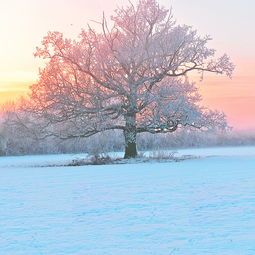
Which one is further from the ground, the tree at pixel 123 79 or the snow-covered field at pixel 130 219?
the tree at pixel 123 79

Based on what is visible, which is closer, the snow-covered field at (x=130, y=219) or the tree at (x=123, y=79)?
the snow-covered field at (x=130, y=219)

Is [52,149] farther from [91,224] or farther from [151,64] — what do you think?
[91,224]

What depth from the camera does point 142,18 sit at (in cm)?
3127

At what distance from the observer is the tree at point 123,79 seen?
30.3 m

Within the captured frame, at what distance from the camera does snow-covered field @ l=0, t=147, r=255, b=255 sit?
726 cm

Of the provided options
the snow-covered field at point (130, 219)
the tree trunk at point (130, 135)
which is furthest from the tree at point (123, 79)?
the snow-covered field at point (130, 219)

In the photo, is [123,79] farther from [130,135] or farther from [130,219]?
[130,219]

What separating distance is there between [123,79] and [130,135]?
3.65 meters

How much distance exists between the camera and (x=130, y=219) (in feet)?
31.1

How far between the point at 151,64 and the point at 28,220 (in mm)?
22083

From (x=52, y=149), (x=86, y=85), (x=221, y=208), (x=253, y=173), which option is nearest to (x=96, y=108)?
(x=86, y=85)

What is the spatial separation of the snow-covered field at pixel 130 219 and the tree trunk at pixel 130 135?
15116mm

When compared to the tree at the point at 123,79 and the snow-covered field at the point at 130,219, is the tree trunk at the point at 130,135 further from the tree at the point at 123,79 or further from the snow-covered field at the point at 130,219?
the snow-covered field at the point at 130,219

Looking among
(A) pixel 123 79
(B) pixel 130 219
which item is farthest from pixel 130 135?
(B) pixel 130 219
